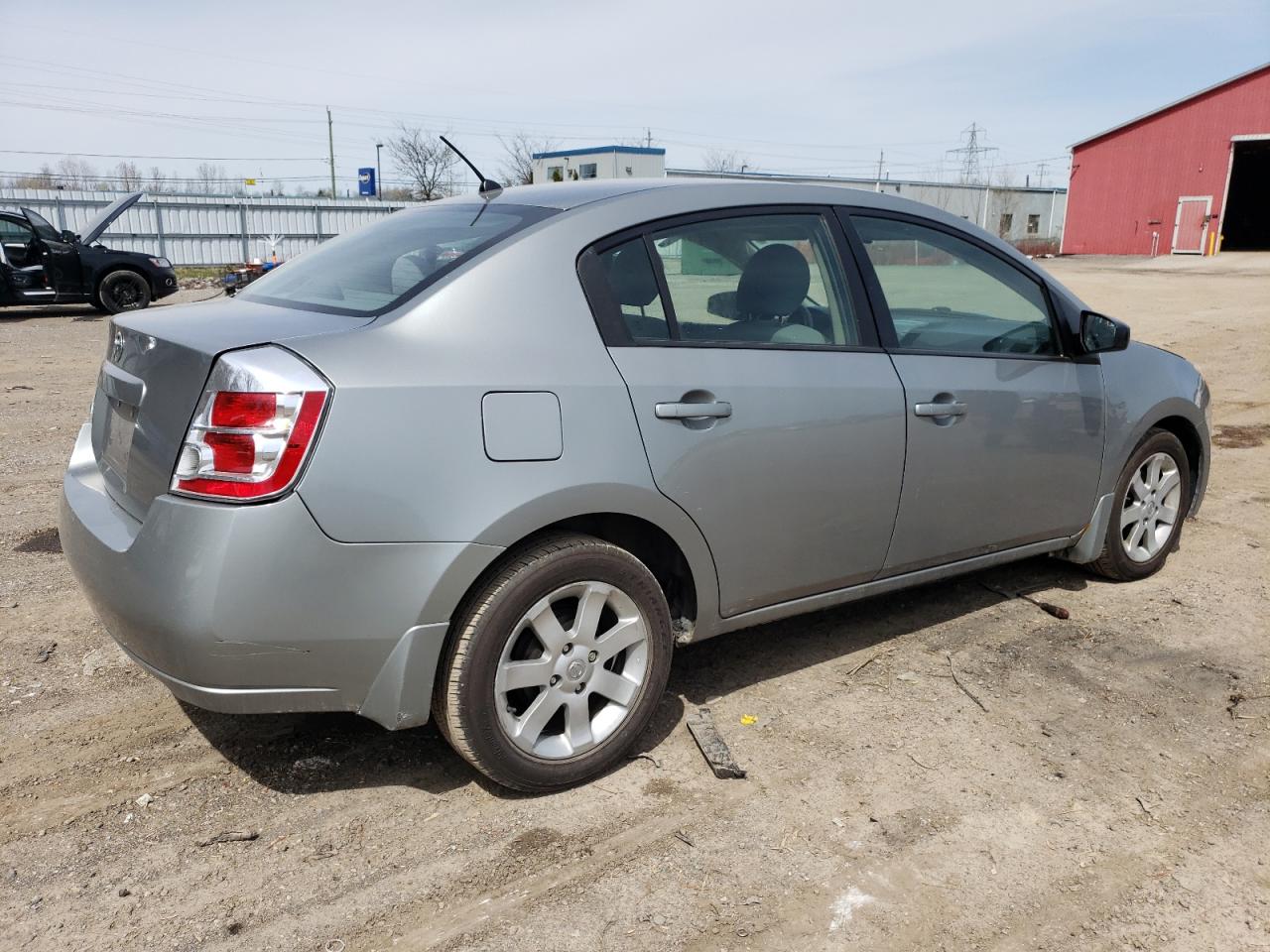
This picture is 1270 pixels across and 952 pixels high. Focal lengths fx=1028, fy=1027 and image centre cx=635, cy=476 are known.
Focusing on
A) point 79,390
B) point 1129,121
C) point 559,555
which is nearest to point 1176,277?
point 1129,121

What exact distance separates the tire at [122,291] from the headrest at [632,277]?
16.4 metres

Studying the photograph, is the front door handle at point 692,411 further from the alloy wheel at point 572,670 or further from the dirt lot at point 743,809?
the dirt lot at point 743,809

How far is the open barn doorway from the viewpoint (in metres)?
42.2

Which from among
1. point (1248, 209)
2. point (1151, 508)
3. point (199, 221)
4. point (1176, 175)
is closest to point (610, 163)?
point (199, 221)

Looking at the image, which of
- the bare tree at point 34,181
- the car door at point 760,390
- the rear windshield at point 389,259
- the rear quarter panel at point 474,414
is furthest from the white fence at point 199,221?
the rear quarter panel at point 474,414

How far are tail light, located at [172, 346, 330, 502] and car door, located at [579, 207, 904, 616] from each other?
883 mm

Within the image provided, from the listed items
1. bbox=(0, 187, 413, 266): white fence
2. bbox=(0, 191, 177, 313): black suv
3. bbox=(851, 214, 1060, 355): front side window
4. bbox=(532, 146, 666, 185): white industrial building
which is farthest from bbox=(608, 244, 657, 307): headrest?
bbox=(532, 146, 666, 185): white industrial building

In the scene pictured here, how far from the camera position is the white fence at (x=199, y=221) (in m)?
29.0

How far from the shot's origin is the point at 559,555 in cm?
278

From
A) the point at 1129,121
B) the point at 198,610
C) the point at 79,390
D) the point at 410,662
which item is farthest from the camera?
the point at 1129,121

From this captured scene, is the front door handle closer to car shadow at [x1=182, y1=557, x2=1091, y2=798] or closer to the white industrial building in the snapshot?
car shadow at [x1=182, y1=557, x2=1091, y2=798]

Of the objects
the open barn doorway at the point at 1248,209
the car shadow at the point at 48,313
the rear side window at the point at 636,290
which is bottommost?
the car shadow at the point at 48,313

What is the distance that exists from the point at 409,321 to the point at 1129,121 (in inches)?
1683

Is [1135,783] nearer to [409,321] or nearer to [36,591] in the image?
[409,321]
